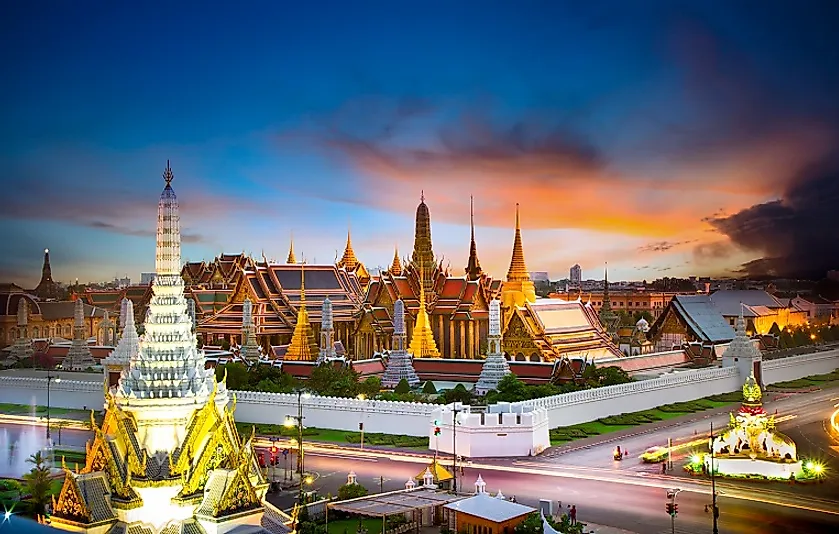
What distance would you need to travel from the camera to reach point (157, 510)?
36.5 ft

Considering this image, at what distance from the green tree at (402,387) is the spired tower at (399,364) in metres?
0.73

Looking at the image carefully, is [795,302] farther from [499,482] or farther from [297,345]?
[499,482]

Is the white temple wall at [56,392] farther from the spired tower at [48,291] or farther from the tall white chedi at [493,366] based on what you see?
the tall white chedi at [493,366]

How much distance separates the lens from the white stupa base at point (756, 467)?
17.8m

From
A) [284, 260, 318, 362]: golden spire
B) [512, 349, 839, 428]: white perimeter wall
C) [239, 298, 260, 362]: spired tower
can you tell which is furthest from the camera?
[284, 260, 318, 362]: golden spire

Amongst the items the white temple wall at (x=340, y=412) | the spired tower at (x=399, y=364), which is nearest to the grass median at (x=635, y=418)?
the white temple wall at (x=340, y=412)

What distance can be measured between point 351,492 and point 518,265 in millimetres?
24582

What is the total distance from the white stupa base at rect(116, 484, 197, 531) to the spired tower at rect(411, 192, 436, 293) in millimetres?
27312

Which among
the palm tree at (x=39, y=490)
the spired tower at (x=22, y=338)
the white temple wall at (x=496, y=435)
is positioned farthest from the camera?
the spired tower at (x=22, y=338)

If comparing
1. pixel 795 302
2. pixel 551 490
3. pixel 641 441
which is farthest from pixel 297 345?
pixel 795 302

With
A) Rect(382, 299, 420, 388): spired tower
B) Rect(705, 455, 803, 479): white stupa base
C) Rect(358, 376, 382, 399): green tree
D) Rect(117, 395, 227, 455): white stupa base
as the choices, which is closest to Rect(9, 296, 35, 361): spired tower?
Rect(382, 299, 420, 388): spired tower

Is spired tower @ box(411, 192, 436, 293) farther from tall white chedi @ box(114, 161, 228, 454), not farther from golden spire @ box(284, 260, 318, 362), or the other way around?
tall white chedi @ box(114, 161, 228, 454)

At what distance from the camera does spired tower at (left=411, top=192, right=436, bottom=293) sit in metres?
38.8

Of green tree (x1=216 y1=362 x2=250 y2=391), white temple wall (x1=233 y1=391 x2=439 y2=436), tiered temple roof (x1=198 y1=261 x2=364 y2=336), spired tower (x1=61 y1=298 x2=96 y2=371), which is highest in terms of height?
tiered temple roof (x1=198 y1=261 x2=364 y2=336)
